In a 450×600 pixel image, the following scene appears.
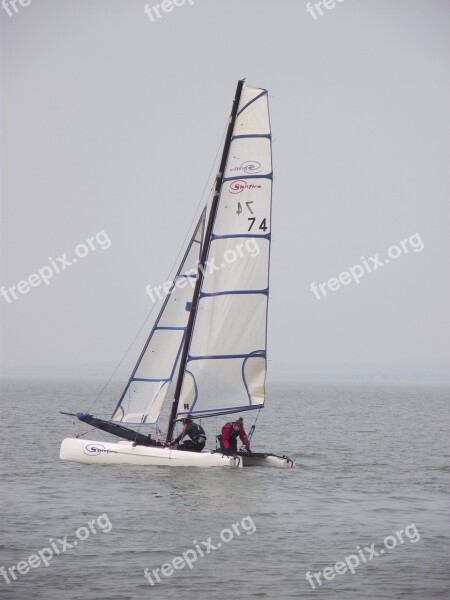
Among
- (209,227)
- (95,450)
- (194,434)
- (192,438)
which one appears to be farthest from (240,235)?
(95,450)

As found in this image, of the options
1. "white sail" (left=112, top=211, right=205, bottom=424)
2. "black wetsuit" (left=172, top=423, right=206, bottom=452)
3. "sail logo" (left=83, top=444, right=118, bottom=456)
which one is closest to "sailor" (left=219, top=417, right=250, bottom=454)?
"black wetsuit" (left=172, top=423, right=206, bottom=452)

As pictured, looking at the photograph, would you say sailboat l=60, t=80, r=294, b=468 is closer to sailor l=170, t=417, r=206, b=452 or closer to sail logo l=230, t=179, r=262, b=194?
sail logo l=230, t=179, r=262, b=194

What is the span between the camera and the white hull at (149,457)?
28.4 m

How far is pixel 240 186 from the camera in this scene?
98.3 feet

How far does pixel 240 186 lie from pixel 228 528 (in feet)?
38.1

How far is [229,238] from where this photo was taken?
3006 cm

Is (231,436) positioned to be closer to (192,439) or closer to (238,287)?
(192,439)

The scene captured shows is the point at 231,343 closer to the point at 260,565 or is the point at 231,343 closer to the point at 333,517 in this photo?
the point at 333,517

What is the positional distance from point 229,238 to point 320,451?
1197cm

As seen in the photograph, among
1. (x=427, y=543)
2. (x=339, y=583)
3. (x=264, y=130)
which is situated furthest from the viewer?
(x=264, y=130)

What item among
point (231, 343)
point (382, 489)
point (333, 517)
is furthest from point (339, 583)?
point (231, 343)

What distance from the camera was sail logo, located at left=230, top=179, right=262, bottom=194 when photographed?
29.9 m

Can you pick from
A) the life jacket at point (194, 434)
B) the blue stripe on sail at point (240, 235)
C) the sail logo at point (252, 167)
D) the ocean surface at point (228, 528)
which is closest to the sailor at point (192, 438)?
the life jacket at point (194, 434)

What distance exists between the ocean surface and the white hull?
29cm
